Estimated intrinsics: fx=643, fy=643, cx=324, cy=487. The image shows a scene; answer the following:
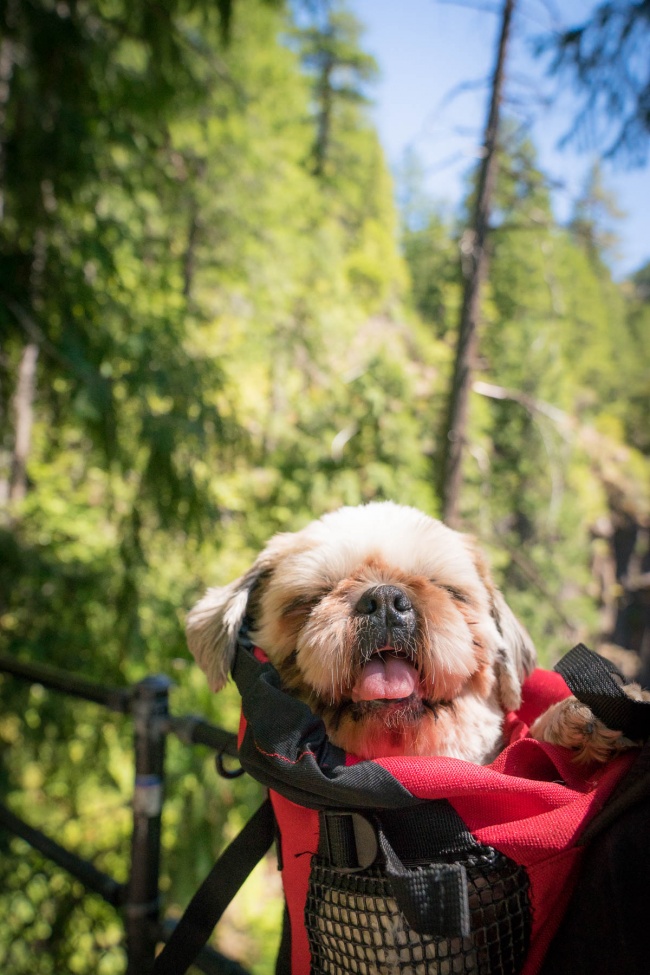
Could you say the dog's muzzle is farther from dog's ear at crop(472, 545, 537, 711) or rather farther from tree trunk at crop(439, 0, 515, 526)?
tree trunk at crop(439, 0, 515, 526)

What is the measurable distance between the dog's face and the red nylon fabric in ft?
0.59

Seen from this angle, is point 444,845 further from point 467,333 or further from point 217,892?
point 467,333

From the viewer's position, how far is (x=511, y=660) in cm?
133

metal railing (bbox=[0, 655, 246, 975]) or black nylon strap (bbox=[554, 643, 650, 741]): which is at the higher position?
black nylon strap (bbox=[554, 643, 650, 741])

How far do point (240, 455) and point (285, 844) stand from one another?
325cm

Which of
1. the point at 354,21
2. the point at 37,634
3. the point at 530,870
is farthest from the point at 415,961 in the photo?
the point at 354,21

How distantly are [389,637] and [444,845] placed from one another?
0.34 m

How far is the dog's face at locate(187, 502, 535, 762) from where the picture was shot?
1145 mm

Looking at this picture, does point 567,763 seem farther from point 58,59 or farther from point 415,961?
point 58,59

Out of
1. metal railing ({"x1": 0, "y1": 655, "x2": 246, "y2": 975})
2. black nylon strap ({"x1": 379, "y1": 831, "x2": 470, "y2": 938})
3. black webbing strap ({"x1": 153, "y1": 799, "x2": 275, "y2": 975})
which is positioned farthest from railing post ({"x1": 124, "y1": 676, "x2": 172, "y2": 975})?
black nylon strap ({"x1": 379, "y1": 831, "x2": 470, "y2": 938})

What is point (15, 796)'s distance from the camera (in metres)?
5.38

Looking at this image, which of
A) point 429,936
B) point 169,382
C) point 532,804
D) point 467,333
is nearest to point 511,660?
point 532,804

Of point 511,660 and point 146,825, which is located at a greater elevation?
point 511,660

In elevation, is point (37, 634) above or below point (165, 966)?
below
